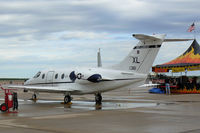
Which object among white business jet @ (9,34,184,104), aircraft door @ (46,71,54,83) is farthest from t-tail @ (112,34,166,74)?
aircraft door @ (46,71,54,83)

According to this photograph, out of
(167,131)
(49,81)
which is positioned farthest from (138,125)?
(49,81)

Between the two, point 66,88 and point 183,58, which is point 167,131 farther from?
point 183,58

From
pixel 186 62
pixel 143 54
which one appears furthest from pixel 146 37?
pixel 186 62

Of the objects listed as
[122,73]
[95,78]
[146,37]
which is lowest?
[95,78]

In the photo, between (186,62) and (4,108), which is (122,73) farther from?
(186,62)

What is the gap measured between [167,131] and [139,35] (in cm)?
1263

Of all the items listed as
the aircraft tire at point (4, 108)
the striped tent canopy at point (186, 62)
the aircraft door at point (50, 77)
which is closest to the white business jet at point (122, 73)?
the aircraft door at point (50, 77)

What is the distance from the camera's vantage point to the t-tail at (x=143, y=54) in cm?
2416

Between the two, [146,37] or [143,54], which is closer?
[146,37]

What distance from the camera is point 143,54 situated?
24.4 meters

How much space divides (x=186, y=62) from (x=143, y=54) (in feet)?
48.3

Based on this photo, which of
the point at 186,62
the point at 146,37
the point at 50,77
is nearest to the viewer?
the point at 146,37

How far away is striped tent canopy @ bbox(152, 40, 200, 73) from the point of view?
3688cm

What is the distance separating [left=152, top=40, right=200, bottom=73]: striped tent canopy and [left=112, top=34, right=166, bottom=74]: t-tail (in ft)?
44.4
